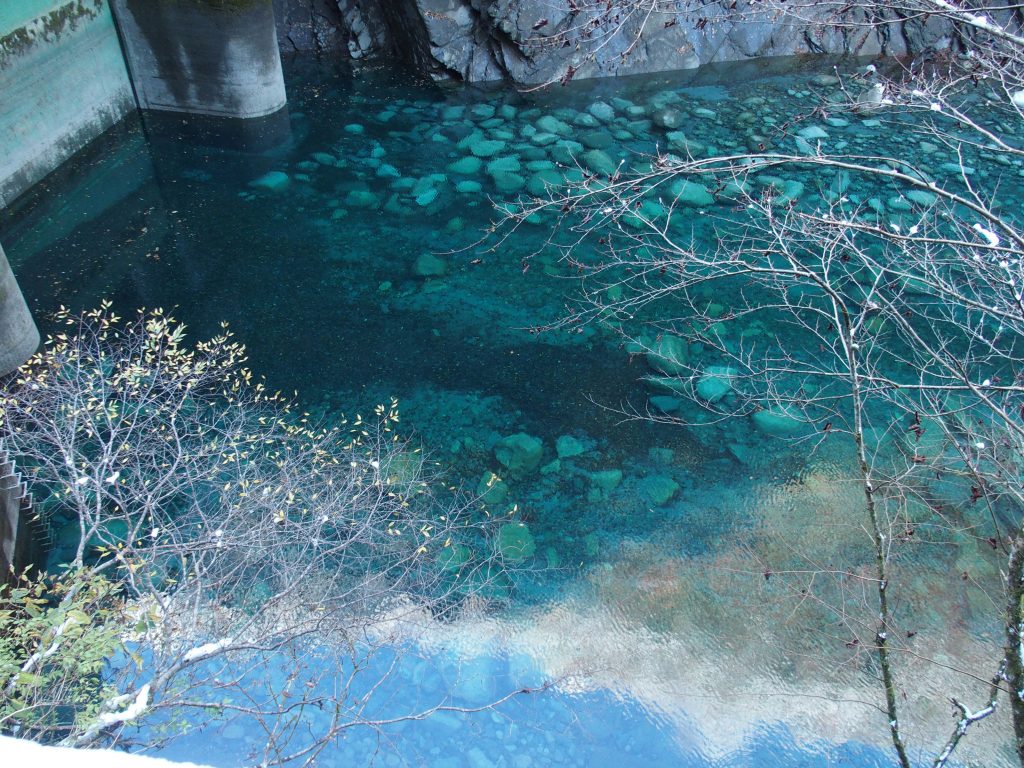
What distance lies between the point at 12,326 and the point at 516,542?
15.4 ft

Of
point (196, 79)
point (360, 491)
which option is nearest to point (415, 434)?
point (360, 491)

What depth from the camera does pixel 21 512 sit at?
5.47m

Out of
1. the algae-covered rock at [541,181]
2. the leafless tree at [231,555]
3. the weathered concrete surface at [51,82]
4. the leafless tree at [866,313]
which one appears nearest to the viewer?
the leafless tree at [231,555]

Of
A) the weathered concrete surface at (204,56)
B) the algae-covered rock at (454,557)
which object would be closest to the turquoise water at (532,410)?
the algae-covered rock at (454,557)

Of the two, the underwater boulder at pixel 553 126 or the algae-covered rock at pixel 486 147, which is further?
the underwater boulder at pixel 553 126

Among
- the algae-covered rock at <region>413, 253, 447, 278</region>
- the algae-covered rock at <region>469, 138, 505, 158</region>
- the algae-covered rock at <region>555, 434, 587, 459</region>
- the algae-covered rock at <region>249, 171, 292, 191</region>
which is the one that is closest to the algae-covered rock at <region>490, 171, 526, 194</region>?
the algae-covered rock at <region>469, 138, 505, 158</region>

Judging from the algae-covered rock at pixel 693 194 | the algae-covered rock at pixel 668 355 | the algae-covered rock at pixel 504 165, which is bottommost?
the algae-covered rock at pixel 668 355

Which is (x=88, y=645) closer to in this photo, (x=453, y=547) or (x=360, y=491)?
(x=360, y=491)

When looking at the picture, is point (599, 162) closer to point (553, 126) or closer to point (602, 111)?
point (553, 126)

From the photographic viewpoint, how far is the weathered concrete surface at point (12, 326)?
20.9ft

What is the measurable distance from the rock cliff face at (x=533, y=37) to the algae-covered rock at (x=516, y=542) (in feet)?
27.3

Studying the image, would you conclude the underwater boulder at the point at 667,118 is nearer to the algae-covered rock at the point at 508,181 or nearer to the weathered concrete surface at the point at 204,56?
the algae-covered rock at the point at 508,181

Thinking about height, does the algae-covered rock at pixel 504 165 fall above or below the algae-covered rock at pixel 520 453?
above

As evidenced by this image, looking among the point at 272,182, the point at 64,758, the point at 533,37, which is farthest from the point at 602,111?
the point at 64,758
